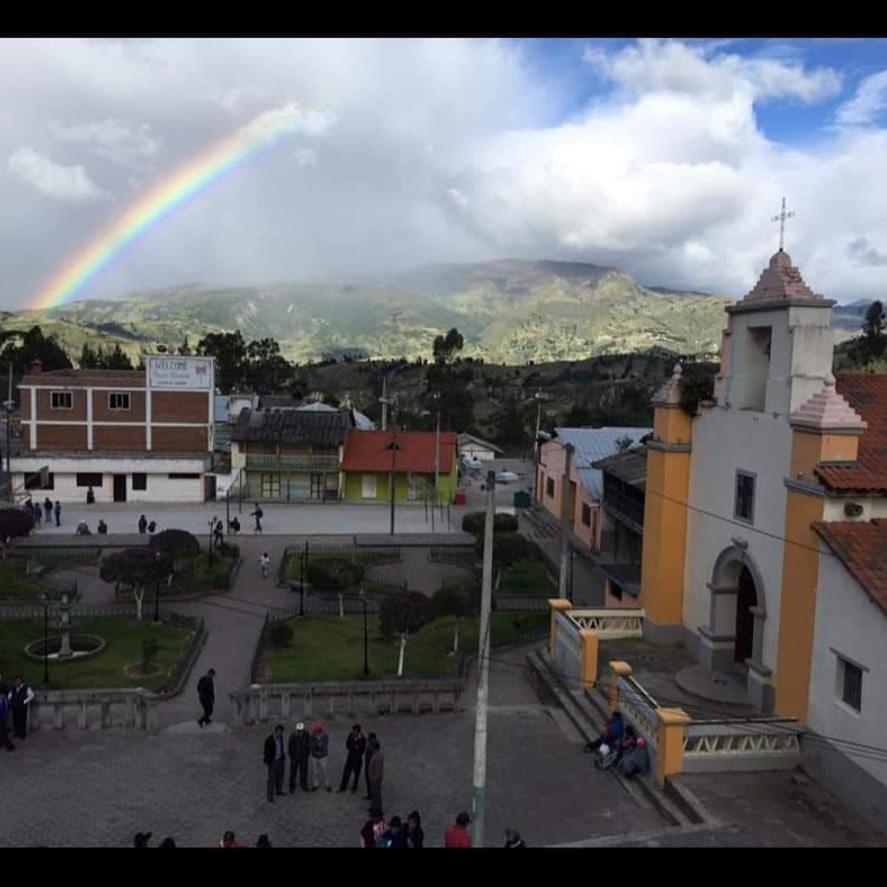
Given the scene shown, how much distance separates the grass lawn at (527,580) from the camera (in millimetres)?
30109

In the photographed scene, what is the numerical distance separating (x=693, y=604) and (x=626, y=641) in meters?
1.94

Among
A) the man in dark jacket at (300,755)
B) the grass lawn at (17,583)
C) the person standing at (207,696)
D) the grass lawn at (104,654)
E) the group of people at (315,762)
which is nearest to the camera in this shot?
the group of people at (315,762)

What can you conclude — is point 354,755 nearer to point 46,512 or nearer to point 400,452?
point 46,512

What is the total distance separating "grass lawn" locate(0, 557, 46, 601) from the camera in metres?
27.3

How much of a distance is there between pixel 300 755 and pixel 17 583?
18.6 metres

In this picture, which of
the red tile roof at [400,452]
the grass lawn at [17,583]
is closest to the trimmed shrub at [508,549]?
the grass lawn at [17,583]

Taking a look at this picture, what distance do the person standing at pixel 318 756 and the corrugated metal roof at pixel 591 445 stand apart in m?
24.6

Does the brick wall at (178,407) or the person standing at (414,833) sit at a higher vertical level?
the brick wall at (178,407)

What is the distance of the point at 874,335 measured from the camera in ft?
250

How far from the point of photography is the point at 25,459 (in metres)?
45.9

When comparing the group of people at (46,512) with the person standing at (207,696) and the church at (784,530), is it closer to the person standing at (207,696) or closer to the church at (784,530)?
the person standing at (207,696)

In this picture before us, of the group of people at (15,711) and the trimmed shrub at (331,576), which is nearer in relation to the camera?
the group of people at (15,711)
